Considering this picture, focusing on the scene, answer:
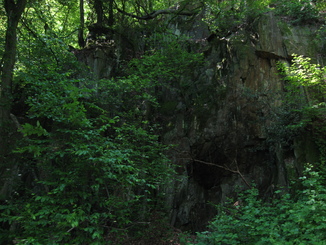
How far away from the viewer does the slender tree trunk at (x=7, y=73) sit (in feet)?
19.8

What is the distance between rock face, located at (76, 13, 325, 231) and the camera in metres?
8.32

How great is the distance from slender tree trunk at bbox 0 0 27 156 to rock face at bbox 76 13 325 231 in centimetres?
529

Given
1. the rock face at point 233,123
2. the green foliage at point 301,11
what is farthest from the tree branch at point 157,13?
the green foliage at point 301,11

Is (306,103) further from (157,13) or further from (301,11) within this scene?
(157,13)

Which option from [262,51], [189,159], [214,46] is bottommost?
[189,159]

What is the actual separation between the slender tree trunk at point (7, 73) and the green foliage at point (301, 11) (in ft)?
31.9

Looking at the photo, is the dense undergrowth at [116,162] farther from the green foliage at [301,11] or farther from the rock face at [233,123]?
the rock face at [233,123]

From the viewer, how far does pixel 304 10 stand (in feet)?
31.8

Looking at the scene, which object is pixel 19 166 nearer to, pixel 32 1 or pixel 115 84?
pixel 115 84

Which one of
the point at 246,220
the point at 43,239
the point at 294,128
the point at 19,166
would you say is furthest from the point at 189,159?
the point at 43,239

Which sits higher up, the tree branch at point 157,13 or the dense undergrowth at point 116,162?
the tree branch at point 157,13

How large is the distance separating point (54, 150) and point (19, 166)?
3.12 metres

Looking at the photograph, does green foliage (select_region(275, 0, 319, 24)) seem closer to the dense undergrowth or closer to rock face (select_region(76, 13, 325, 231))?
the dense undergrowth

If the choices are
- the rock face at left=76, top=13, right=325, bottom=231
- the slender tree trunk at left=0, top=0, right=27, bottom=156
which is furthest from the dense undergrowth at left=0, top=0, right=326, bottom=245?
the rock face at left=76, top=13, right=325, bottom=231
